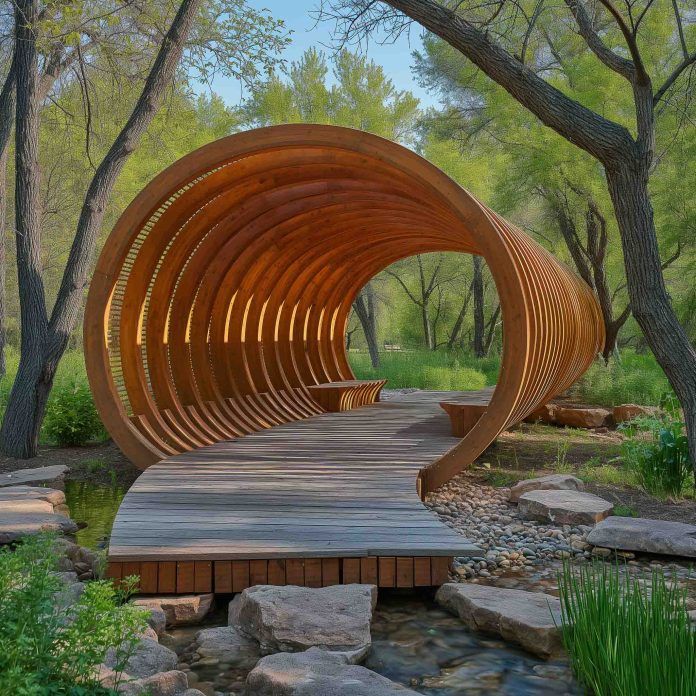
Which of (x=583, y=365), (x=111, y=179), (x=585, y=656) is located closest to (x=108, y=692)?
(x=585, y=656)

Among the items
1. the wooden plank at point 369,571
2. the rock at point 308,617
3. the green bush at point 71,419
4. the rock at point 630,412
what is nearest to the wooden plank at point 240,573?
the rock at point 308,617

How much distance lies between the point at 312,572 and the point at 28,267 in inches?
269

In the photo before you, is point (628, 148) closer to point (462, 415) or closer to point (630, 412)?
point (462, 415)

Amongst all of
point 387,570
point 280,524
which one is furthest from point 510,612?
point 280,524

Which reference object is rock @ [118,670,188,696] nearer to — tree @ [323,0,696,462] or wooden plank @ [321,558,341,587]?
wooden plank @ [321,558,341,587]

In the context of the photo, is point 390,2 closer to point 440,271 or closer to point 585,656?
point 585,656

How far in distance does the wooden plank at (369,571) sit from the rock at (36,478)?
166 inches

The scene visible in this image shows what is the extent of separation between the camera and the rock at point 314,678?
318cm

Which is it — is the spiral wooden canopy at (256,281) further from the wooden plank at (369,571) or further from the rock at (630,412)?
the wooden plank at (369,571)

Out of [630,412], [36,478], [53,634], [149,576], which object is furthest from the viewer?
[630,412]

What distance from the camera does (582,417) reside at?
13.1m

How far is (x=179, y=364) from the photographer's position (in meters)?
8.56

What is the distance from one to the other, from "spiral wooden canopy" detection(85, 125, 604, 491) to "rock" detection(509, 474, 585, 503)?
2.38ft

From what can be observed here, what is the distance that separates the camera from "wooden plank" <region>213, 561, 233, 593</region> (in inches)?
180
